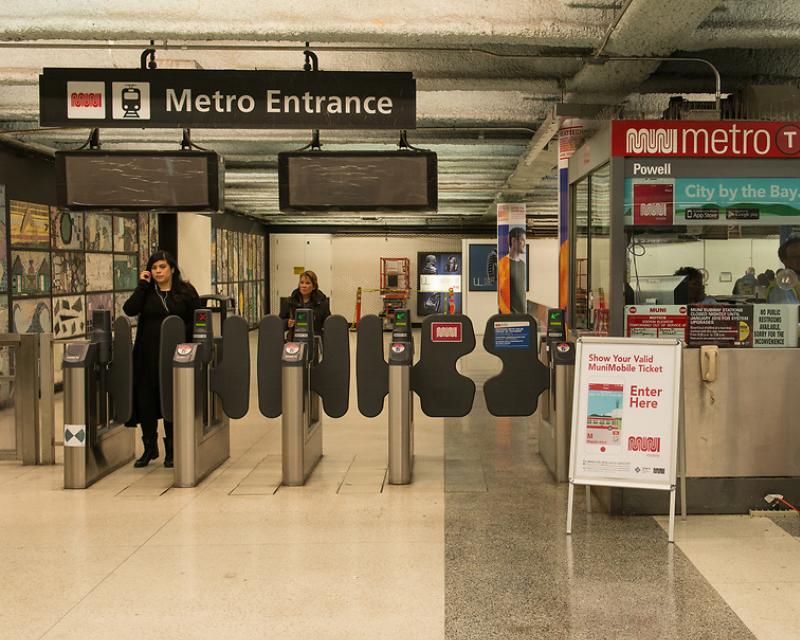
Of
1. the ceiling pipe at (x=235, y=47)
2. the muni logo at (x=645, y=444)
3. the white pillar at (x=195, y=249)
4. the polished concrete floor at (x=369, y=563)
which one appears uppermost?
the ceiling pipe at (x=235, y=47)

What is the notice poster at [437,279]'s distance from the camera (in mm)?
22094

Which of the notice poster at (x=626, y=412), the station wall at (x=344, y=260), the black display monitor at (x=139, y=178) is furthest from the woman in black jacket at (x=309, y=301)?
the station wall at (x=344, y=260)

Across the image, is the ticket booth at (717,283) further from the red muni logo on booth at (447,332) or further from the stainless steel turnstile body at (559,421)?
the red muni logo on booth at (447,332)

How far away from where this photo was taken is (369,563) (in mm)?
3934

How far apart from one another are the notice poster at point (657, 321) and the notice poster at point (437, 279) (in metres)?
17.2

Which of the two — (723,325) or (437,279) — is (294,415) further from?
(437,279)

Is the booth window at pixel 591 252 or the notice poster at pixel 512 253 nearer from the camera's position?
the booth window at pixel 591 252

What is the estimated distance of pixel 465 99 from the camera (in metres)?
7.50

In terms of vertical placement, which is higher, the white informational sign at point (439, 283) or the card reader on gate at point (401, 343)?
the white informational sign at point (439, 283)

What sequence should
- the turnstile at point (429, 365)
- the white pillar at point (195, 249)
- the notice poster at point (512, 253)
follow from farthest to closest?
the notice poster at point (512, 253) → the white pillar at point (195, 249) → the turnstile at point (429, 365)

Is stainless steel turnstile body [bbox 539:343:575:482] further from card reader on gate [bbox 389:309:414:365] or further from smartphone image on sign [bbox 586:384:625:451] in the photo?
smartphone image on sign [bbox 586:384:625:451]

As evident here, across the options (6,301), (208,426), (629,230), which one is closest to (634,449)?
(629,230)

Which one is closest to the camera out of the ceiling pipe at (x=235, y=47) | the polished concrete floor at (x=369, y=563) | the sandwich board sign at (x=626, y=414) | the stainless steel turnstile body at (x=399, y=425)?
the polished concrete floor at (x=369, y=563)

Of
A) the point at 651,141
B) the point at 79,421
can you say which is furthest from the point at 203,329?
the point at 651,141
